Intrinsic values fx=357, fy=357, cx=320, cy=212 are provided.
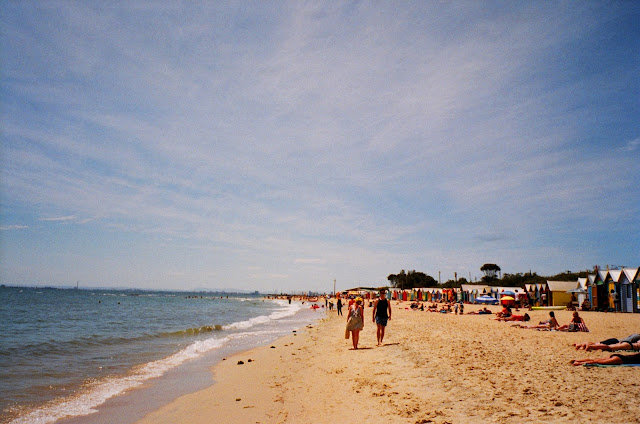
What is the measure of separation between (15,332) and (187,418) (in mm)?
22711

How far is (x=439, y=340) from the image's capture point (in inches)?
534

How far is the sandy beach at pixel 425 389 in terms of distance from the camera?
5473 mm

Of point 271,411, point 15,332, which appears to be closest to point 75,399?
point 271,411

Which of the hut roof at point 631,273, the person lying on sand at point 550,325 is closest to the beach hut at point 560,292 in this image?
the hut roof at point 631,273

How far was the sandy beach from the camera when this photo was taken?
547cm

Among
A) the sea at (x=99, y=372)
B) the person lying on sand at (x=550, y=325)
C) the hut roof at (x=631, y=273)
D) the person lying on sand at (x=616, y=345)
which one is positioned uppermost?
the hut roof at (x=631, y=273)

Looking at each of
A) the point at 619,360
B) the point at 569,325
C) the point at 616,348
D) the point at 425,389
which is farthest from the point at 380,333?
the point at 569,325

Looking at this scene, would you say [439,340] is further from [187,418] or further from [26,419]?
[26,419]

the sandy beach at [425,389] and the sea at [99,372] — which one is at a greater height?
the sandy beach at [425,389]

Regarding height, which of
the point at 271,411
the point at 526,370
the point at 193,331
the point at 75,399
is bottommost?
the point at 193,331

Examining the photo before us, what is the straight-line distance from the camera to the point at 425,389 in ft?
22.7

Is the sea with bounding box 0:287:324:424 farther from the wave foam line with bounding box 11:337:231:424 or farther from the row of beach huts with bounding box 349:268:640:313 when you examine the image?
the row of beach huts with bounding box 349:268:640:313

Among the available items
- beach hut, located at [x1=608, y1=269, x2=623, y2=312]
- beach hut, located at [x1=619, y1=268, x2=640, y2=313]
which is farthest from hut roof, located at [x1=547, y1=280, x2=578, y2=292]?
beach hut, located at [x1=619, y1=268, x2=640, y2=313]

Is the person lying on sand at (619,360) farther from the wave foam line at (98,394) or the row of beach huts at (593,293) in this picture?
the row of beach huts at (593,293)
